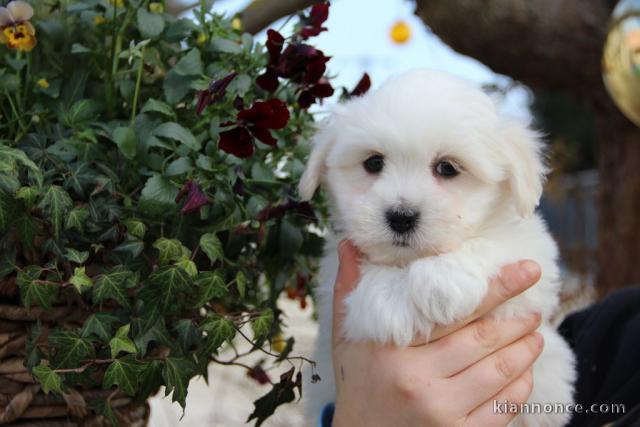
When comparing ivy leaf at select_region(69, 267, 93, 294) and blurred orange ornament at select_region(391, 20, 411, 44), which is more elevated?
ivy leaf at select_region(69, 267, 93, 294)

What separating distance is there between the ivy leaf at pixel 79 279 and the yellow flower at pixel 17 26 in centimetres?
51

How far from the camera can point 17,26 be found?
1486 mm

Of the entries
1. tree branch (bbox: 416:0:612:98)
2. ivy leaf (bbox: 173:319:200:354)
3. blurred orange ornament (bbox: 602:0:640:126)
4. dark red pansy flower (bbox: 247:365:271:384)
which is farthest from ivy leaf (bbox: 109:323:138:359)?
tree branch (bbox: 416:0:612:98)

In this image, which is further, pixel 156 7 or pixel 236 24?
pixel 236 24

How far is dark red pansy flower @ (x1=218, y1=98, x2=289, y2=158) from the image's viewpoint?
1.54 m

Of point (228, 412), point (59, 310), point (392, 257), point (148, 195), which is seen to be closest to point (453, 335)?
point (392, 257)

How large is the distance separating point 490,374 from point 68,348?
105cm

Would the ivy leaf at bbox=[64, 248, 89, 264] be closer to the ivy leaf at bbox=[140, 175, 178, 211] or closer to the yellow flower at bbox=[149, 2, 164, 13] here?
the ivy leaf at bbox=[140, 175, 178, 211]

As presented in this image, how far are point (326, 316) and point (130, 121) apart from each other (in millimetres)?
819

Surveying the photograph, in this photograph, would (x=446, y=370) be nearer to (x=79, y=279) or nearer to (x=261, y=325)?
(x=261, y=325)

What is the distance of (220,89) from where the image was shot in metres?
1.50

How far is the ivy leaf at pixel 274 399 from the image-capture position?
1733 millimetres

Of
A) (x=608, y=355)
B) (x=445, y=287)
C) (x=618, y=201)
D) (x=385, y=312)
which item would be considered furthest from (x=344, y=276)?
(x=618, y=201)

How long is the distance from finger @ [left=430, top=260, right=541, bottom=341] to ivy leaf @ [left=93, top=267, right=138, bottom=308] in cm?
77
